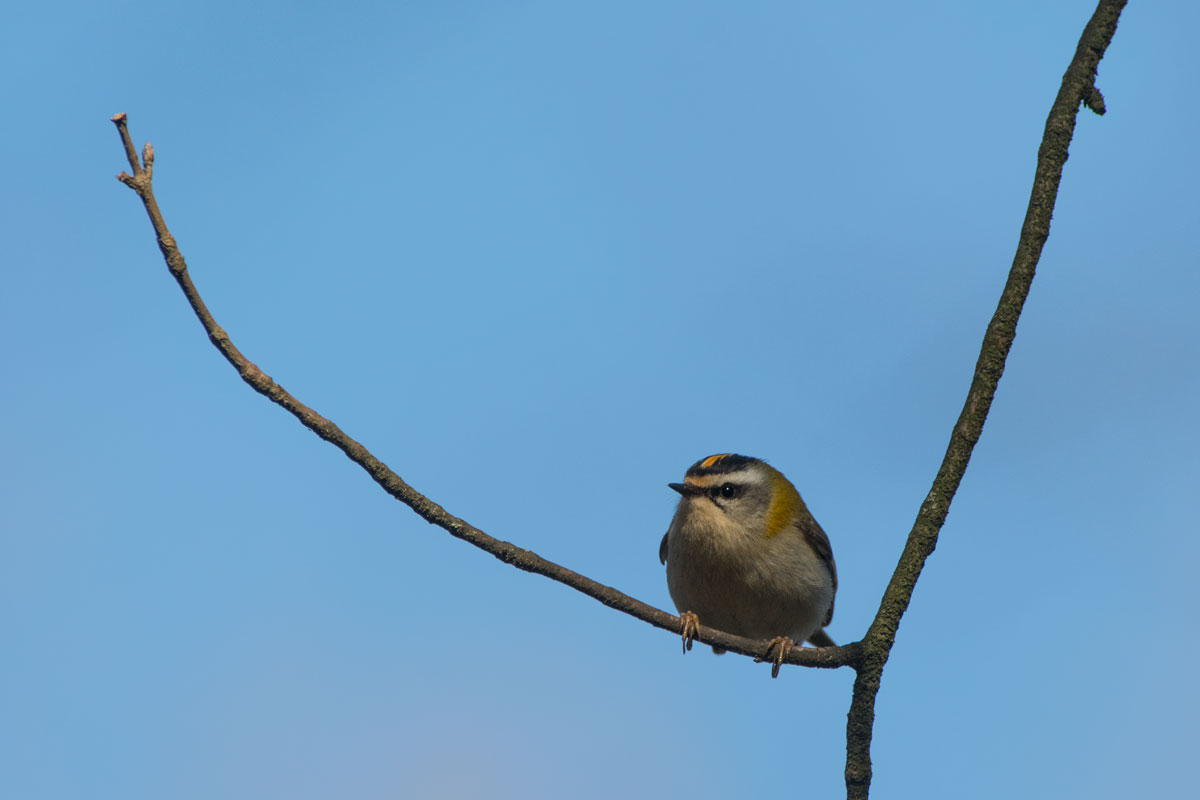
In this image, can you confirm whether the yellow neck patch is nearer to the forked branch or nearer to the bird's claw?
the bird's claw

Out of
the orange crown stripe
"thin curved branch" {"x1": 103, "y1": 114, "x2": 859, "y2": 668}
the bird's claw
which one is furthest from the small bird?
"thin curved branch" {"x1": 103, "y1": 114, "x2": 859, "y2": 668}

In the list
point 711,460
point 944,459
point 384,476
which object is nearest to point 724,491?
point 711,460

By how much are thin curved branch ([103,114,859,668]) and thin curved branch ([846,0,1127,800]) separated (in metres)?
0.11

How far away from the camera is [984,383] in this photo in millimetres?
2695

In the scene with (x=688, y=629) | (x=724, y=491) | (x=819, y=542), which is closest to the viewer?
(x=688, y=629)

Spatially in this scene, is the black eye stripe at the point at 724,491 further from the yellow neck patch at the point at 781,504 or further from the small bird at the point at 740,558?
the yellow neck patch at the point at 781,504

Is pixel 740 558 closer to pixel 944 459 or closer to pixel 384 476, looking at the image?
pixel 944 459

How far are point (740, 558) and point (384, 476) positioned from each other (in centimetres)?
262

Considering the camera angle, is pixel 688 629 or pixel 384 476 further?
pixel 688 629

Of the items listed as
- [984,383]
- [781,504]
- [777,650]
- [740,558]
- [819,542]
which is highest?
[781,504]

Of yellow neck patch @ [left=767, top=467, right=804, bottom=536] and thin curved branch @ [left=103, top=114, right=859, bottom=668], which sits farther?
yellow neck patch @ [left=767, top=467, right=804, bottom=536]

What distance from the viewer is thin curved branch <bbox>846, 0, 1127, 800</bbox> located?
2545 millimetres

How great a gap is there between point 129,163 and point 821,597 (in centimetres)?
389

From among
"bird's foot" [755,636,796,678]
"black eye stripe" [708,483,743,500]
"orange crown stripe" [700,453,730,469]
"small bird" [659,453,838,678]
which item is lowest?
"bird's foot" [755,636,796,678]
